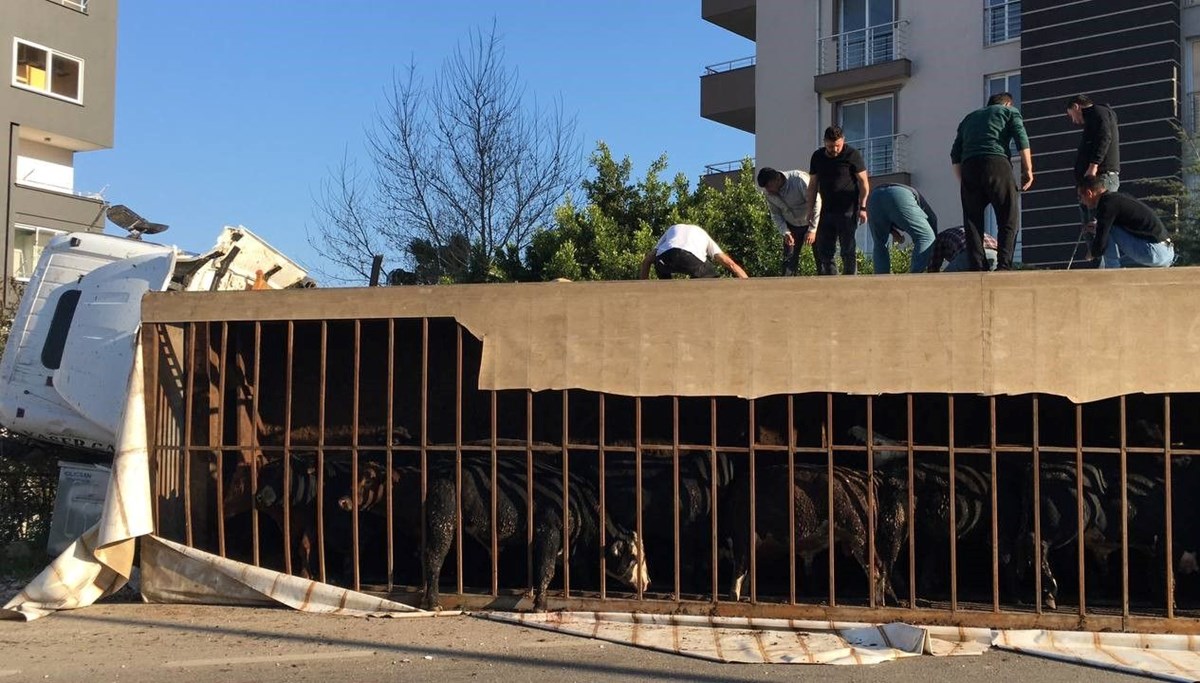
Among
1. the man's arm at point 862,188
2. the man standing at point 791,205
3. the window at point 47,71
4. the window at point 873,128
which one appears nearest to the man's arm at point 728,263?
the man standing at point 791,205

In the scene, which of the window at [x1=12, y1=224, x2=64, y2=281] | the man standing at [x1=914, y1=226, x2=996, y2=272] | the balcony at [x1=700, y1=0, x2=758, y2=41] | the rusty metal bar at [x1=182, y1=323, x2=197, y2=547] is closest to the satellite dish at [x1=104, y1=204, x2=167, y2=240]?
the rusty metal bar at [x1=182, y1=323, x2=197, y2=547]

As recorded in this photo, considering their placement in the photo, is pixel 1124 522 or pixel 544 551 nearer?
pixel 1124 522

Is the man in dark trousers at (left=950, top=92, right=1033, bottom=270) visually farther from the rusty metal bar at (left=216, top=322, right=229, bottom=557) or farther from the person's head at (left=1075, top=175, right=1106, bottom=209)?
the rusty metal bar at (left=216, top=322, right=229, bottom=557)

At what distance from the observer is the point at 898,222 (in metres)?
10.3

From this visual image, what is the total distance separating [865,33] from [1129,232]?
17036 mm

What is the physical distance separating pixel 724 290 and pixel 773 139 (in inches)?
750

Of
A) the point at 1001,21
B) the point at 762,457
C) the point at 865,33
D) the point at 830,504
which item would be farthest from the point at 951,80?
the point at 830,504

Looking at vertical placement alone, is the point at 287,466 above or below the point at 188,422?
below

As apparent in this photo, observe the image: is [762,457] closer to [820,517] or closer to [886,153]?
[820,517]

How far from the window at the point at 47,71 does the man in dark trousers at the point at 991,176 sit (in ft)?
91.8

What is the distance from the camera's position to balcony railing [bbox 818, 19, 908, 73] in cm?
2447

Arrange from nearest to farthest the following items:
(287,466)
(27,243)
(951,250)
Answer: (287,466) < (951,250) < (27,243)

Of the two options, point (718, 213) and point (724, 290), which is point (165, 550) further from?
point (718, 213)

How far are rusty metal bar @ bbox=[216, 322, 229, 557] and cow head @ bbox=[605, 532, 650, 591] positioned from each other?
110 inches
